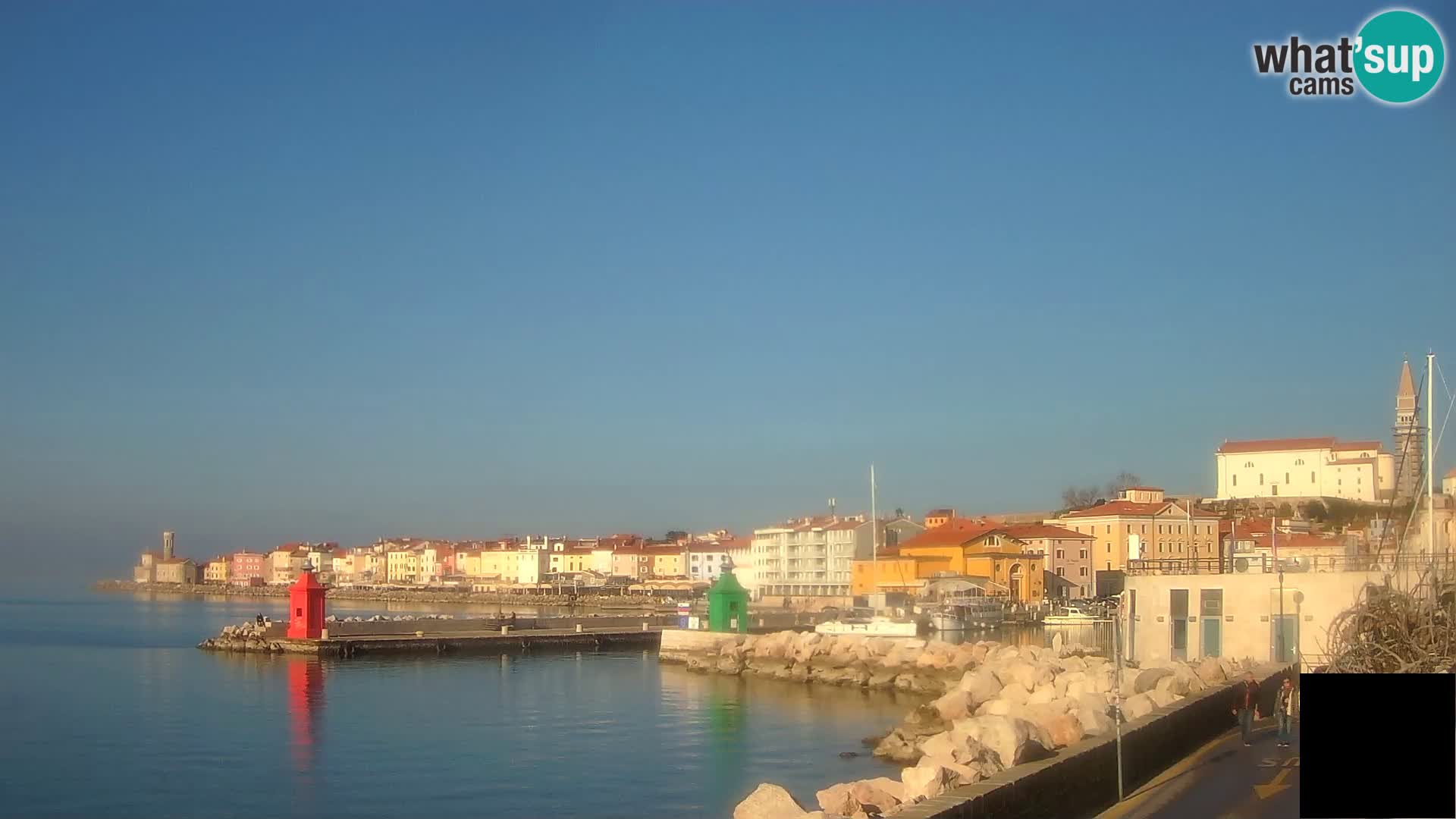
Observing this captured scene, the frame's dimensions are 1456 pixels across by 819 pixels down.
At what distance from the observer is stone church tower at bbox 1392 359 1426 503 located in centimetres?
1490

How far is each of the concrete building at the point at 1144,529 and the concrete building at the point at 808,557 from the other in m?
12.9

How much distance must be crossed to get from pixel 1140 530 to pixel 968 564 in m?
9.63

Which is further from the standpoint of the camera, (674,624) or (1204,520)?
(1204,520)

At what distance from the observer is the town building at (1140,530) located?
225 ft

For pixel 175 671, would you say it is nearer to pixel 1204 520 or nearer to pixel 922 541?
pixel 922 541

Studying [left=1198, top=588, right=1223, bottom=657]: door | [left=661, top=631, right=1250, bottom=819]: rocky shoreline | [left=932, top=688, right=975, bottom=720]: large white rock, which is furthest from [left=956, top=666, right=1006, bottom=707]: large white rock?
[left=1198, top=588, right=1223, bottom=657]: door

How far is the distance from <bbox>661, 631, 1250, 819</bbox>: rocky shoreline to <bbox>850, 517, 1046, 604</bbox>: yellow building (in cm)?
2727

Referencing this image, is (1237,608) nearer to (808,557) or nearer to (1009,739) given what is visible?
(1009,739)

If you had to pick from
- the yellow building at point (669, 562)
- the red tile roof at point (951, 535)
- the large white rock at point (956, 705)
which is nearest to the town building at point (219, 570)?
the yellow building at point (669, 562)

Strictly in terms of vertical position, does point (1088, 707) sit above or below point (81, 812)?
above

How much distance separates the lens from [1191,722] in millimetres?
13430

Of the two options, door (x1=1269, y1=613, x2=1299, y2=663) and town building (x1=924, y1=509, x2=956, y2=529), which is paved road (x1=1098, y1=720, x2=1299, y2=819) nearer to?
door (x1=1269, y1=613, x2=1299, y2=663)

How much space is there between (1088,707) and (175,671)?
1340 inches

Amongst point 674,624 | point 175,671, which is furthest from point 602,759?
point 674,624
